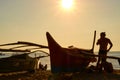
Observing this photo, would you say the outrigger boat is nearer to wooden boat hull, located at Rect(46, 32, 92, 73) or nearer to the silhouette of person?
wooden boat hull, located at Rect(46, 32, 92, 73)

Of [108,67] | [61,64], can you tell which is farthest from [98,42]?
[61,64]

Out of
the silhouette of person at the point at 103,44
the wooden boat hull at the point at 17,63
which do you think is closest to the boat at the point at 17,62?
the wooden boat hull at the point at 17,63

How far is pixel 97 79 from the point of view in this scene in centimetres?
1334

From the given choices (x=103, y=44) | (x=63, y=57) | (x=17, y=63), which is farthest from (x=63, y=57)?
(x=17, y=63)

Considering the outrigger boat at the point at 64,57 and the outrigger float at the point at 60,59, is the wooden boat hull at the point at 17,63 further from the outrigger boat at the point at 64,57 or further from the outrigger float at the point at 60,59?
the outrigger boat at the point at 64,57

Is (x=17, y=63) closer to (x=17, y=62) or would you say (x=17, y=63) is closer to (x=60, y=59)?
(x=17, y=62)

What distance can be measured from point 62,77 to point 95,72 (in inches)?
120

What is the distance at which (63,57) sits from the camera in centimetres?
1418

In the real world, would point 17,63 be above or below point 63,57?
below

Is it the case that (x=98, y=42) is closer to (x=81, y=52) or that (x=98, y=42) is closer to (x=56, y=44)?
(x=81, y=52)

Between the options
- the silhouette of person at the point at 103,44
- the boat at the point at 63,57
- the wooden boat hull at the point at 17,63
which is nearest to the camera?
the boat at the point at 63,57

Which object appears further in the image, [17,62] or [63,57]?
[17,62]

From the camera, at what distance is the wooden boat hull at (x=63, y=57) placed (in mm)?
14016

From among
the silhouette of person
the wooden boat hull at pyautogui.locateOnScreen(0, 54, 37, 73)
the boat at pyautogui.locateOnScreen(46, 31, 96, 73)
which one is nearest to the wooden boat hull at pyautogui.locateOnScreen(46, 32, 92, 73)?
the boat at pyautogui.locateOnScreen(46, 31, 96, 73)
